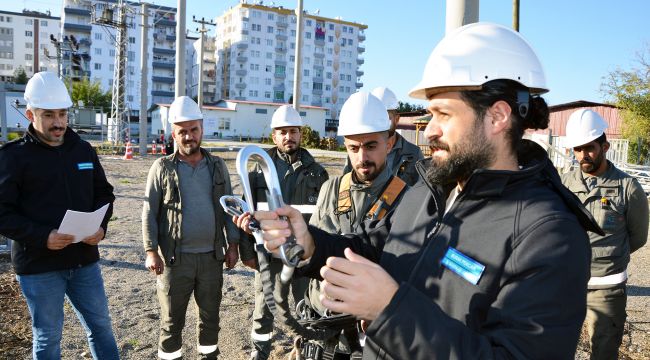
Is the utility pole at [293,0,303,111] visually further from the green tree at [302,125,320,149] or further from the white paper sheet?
the green tree at [302,125,320,149]

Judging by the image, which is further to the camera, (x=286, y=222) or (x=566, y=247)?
(x=286, y=222)

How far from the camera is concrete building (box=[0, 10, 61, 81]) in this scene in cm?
9106

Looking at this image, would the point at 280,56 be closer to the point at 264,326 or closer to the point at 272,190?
the point at 264,326

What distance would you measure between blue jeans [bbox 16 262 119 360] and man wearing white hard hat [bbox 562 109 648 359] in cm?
385

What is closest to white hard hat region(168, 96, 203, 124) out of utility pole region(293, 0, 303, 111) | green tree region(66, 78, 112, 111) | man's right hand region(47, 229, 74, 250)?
man's right hand region(47, 229, 74, 250)

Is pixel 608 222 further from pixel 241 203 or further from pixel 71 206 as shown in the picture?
pixel 71 206

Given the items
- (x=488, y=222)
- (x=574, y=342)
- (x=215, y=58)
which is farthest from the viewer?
(x=215, y=58)

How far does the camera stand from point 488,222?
4.78 feet

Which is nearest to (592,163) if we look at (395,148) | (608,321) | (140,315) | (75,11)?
(608,321)

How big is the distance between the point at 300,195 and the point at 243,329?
5.22 feet

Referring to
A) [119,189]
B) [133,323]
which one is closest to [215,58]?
[119,189]

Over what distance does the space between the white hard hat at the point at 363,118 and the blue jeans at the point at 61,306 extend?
7.40 feet

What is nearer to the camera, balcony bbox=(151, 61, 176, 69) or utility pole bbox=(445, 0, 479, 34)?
utility pole bbox=(445, 0, 479, 34)

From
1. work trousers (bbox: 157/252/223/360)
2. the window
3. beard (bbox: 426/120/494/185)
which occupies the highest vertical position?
the window
